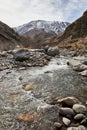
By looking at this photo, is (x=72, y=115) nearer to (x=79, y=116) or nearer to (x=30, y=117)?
(x=79, y=116)

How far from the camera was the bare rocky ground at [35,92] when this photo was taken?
7000 mm

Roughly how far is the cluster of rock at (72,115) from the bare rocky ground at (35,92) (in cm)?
5

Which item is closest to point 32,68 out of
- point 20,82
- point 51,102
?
point 20,82

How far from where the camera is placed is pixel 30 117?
7242 millimetres

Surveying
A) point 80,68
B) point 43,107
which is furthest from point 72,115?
point 80,68

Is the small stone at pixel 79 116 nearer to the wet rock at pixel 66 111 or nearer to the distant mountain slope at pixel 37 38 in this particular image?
the wet rock at pixel 66 111

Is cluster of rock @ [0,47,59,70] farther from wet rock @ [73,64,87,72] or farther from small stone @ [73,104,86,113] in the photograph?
small stone @ [73,104,86,113]

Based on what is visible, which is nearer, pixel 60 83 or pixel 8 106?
pixel 8 106

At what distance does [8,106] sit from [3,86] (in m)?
2.40

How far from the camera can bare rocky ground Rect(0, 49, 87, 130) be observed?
23.0ft

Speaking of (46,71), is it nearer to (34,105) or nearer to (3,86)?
(3,86)

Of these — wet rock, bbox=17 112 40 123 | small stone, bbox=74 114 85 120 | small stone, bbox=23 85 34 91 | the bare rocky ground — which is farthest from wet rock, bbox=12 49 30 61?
small stone, bbox=74 114 85 120

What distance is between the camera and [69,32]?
192 feet

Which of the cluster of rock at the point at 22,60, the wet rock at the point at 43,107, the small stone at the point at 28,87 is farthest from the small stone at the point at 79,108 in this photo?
the cluster of rock at the point at 22,60
